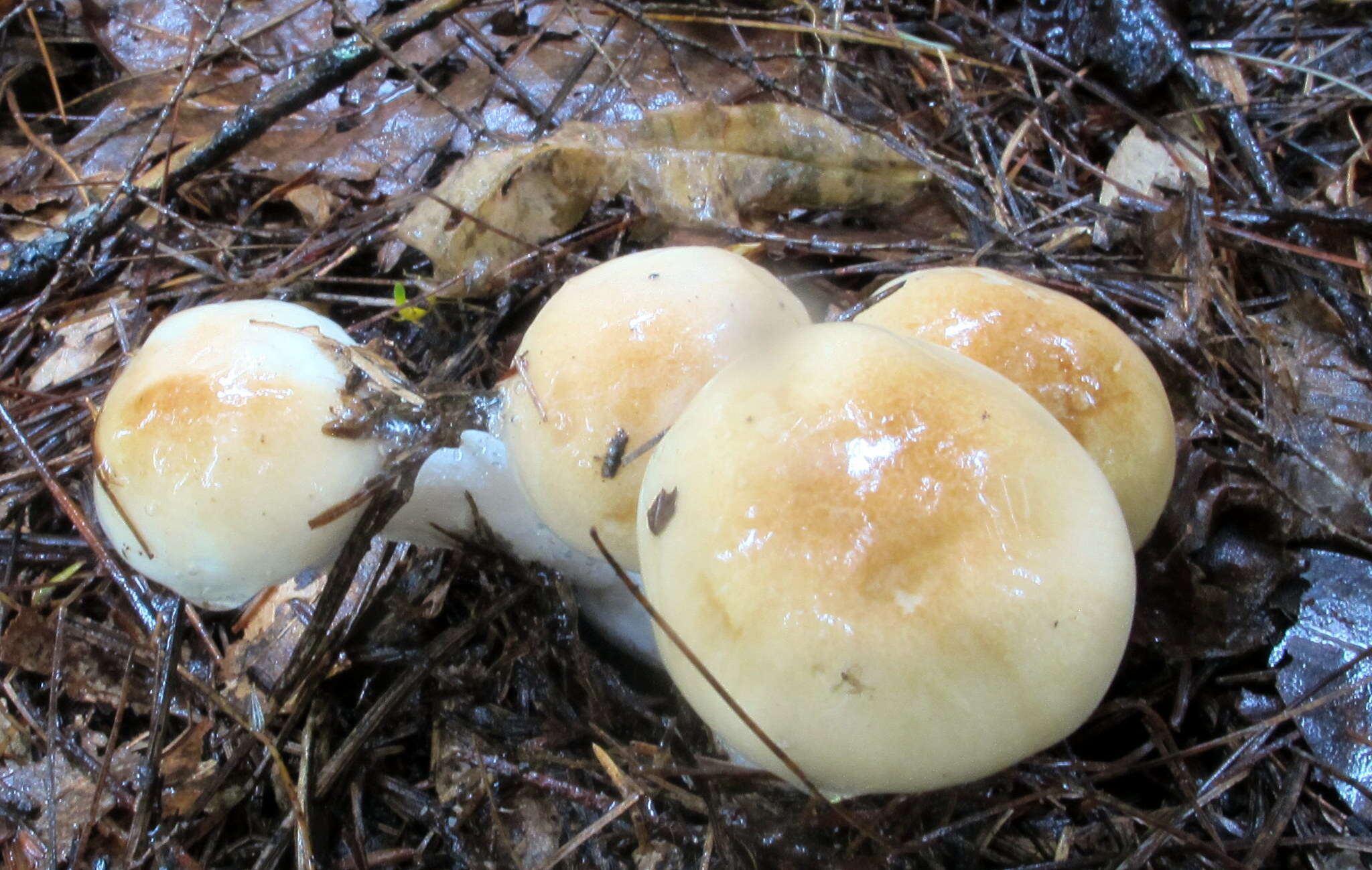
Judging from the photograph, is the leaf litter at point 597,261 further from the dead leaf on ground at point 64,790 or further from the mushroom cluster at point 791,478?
the mushroom cluster at point 791,478

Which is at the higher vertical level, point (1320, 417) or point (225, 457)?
point (225, 457)

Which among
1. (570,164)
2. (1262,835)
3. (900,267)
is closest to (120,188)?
(570,164)

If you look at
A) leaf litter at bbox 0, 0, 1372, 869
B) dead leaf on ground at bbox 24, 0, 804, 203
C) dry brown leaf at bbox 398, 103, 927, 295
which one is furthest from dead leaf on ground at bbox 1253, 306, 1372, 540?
dead leaf on ground at bbox 24, 0, 804, 203

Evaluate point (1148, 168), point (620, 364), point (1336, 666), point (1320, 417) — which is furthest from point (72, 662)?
point (1148, 168)

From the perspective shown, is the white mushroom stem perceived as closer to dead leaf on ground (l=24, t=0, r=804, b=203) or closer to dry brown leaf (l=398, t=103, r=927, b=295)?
dry brown leaf (l=398, t=103, r=927, b=295)

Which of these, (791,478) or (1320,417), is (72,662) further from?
(1320,417)

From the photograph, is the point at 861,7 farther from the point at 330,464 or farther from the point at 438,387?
the point at 330,464

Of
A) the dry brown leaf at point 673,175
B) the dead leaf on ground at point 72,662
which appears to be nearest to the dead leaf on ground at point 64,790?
the dead leaf on ground at point 72,662
